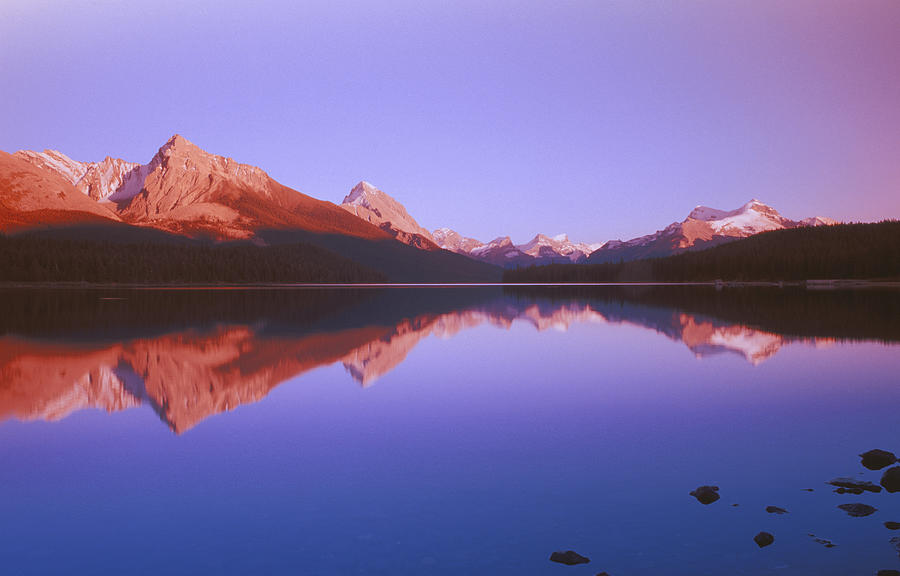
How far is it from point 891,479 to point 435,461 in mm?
9948

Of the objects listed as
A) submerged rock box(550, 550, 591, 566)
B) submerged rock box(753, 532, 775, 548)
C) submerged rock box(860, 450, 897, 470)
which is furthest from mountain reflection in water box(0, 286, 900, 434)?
submerged rock box(860, 450, 897, 470)

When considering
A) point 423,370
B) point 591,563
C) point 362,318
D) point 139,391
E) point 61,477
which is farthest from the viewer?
point 362,318

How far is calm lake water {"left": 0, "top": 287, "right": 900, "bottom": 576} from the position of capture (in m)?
9.64

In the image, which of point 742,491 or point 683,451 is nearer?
point 742,491

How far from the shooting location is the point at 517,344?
3869 centimetres

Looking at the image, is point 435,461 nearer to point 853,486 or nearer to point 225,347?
point 853,486

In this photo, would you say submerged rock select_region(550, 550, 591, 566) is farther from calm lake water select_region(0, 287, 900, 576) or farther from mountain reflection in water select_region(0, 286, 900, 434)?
mountain reflection in water select_region(0, 286, 900, 434)

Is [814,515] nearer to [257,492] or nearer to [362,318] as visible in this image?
[257,492]

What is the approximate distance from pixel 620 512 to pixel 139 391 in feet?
59.7

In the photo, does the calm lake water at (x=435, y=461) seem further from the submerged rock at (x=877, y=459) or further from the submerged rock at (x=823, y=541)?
the submerged rock at (x=877, y=459)

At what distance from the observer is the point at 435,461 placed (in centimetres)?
1417

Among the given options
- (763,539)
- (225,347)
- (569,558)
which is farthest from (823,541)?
(225,347)

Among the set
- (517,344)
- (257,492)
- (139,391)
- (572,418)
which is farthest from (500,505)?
(517,344)

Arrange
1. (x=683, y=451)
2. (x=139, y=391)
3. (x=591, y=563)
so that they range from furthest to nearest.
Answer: (x=139, y=391) → (x=683, y=451) → (x=591, y=563)
